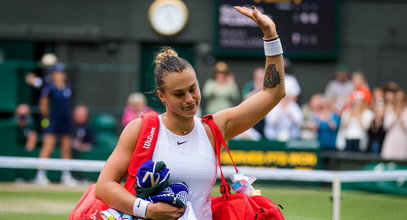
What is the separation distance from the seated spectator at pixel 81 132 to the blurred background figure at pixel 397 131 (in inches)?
209

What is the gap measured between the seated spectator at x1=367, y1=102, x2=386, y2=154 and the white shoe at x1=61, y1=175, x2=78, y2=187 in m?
5.10

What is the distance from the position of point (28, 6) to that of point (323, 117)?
Answer: 8092 millimetres

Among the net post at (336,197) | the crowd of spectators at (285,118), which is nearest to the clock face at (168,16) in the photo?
the crowd of spectators at (285,118)

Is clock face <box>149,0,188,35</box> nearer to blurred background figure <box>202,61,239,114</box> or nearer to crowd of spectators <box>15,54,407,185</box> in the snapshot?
crowd of spectators <box>15,54,407,185</box>

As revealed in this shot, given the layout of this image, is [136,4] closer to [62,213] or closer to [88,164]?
[62,213]

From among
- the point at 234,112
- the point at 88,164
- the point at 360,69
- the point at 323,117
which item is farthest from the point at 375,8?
the point at 234,112

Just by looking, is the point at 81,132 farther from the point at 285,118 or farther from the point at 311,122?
the point at 311,122

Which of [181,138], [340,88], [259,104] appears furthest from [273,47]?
[340,88]

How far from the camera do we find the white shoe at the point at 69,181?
13.6 m

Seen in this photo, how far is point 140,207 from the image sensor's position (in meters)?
4.58

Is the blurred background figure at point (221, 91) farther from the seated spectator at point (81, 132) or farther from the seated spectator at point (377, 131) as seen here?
the seated spectator at point (377, 131)

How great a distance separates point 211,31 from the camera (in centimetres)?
1998

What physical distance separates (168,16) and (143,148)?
15.5 metres

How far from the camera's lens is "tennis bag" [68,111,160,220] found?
470 cm
